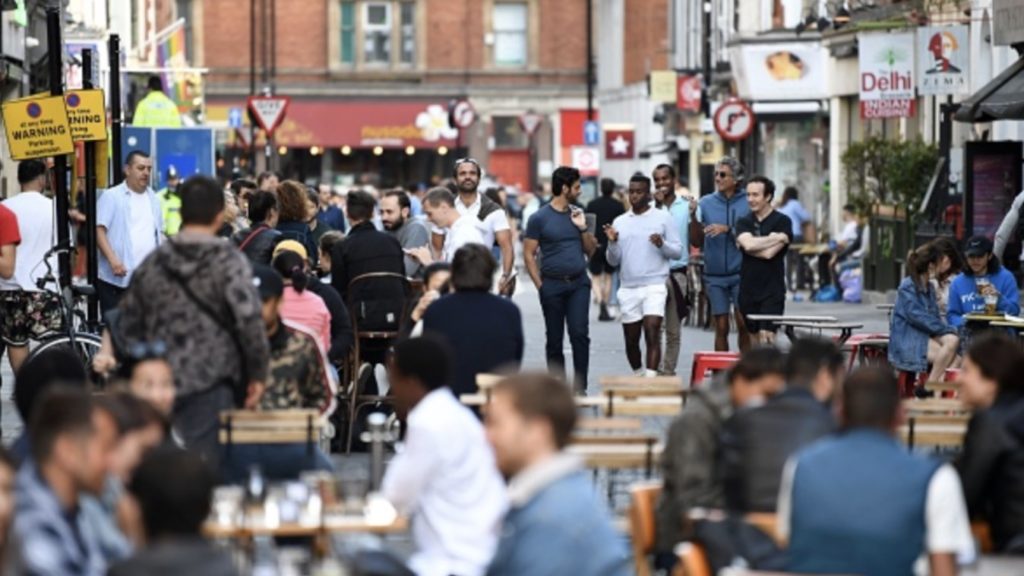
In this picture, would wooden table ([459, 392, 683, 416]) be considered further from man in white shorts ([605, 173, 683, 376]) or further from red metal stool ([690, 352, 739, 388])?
man in white shorts ([605, 173, 683, 376])

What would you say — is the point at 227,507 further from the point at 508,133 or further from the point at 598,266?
the point at 508,133

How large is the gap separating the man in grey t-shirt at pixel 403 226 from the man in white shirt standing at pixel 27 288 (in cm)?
258

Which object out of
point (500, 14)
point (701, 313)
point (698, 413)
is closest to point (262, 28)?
point (500, 14)

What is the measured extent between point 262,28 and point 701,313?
184 ft

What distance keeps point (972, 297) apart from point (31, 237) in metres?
6.93

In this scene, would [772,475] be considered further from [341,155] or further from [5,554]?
[341,155]

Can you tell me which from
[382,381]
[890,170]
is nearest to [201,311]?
[382,381]

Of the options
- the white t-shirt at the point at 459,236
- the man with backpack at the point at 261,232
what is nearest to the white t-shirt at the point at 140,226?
the man with backpack at the point at 261,232

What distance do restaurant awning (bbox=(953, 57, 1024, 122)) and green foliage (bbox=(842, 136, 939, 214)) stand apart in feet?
27.0

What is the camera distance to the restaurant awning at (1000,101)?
25547mm

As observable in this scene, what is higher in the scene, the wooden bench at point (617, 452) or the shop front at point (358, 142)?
the shop front at point (358, 142)

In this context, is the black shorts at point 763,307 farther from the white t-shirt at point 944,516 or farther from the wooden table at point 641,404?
the white t-shirt at point 944,516

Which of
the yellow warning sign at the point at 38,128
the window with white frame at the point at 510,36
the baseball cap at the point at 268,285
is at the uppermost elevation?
the window with white frame at the point at 510,36

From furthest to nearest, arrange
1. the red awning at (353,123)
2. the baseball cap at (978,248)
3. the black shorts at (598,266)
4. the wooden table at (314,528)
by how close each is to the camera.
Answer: the red awning at (353,123)
the black shorts at (598,266)
the baseball cap at (978,248)
the wooden table at (314,528)
